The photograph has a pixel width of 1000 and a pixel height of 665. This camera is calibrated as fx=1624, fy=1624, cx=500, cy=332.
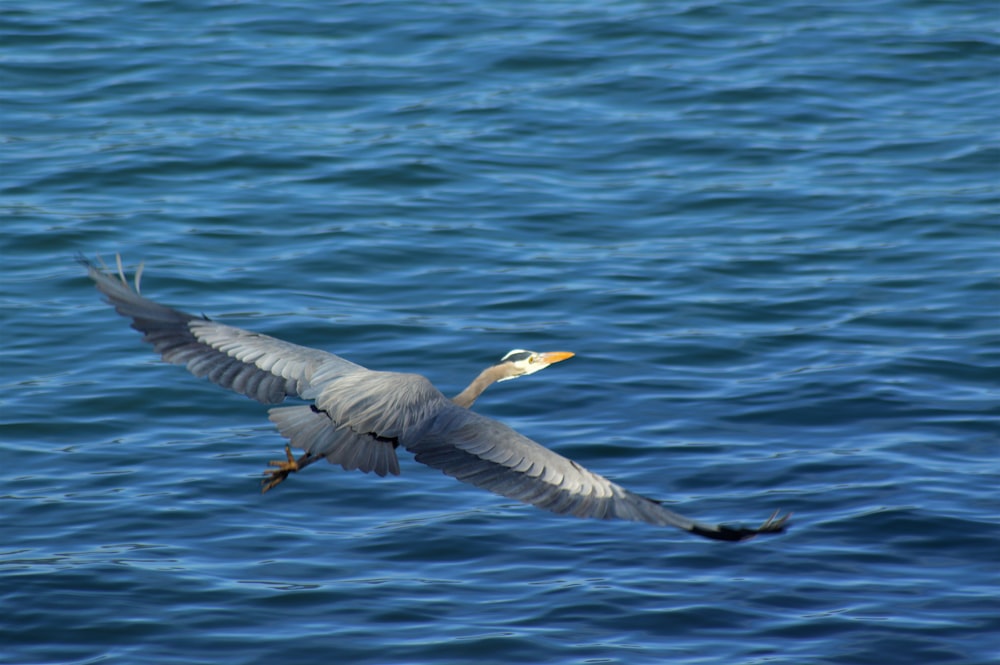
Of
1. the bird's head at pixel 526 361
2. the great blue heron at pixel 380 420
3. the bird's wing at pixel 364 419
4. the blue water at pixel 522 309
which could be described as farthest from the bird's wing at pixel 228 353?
the blue water at pixel 522 309

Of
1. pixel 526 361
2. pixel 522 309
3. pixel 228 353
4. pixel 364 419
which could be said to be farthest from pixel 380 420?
pixel 522 309

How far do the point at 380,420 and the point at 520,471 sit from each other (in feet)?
2.26

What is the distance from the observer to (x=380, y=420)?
751 centimetres

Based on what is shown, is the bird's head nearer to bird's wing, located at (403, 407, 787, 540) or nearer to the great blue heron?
the great blue heron

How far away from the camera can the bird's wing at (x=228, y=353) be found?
8.14m

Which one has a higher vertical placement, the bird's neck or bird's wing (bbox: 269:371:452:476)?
bird's wing (bbox: 269:371:452:476)

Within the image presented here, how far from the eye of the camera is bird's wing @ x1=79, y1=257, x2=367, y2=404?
8.14 m

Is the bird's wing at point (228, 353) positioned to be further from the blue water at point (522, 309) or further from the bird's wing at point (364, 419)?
the blue water at point (522, 309)

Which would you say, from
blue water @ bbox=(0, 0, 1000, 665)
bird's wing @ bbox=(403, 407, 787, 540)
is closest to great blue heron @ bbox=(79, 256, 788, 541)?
bird's wing @ bbox=(403, 407, 787, 540)

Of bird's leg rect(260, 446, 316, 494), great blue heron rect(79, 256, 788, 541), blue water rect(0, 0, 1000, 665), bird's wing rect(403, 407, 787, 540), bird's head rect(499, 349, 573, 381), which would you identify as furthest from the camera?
blue water rect(0, 0, 1000, 665)

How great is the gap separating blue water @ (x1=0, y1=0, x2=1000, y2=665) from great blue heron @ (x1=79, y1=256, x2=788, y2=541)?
1.15m

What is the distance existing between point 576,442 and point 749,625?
82.5 inches

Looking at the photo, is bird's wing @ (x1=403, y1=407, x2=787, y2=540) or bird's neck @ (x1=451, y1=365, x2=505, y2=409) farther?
bird's neck @ (x1=451, y1=365, x2=505, y2=409)

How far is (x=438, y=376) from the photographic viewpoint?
11.0 meters
